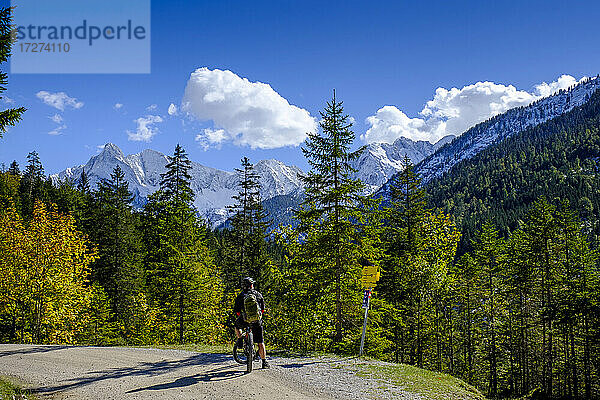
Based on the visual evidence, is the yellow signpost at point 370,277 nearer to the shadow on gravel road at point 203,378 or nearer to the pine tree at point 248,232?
the shadow on gravel road at point 203,378

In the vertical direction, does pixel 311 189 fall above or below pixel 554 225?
above

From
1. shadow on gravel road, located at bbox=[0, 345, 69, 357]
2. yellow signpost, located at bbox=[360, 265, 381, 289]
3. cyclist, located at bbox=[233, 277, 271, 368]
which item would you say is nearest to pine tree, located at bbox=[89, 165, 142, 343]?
shadow on gravel road, located at bbox=[0, 345, 69, 357]

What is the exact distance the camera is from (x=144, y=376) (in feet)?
34.4

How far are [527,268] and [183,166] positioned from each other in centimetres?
2722

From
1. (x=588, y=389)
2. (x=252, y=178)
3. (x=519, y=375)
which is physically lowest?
(x=519, y=375)

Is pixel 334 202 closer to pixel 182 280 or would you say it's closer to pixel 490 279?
pixel 182 280

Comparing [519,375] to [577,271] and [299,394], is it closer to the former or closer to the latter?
[577,271]

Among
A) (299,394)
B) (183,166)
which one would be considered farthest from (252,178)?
(299,394)

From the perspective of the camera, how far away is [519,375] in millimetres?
38219

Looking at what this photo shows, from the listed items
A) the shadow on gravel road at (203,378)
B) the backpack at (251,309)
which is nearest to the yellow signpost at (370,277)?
the backpack at (251,309)

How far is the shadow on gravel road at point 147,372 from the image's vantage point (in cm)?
958

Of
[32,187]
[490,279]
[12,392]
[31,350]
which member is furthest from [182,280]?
[32,187]

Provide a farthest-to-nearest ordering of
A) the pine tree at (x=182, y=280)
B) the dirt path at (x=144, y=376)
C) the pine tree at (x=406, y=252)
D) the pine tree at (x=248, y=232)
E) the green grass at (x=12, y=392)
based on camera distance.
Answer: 1. the pine tree at (x=248, y=232)
2. the pine tree at (x=182, y=280)
3. the pine tree at (x=406, y=252)
4. the dirt path at (x=144, y=376)
5. the green grass at (x=12, y=392)

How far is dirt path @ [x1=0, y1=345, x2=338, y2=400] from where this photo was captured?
902 centimetres
